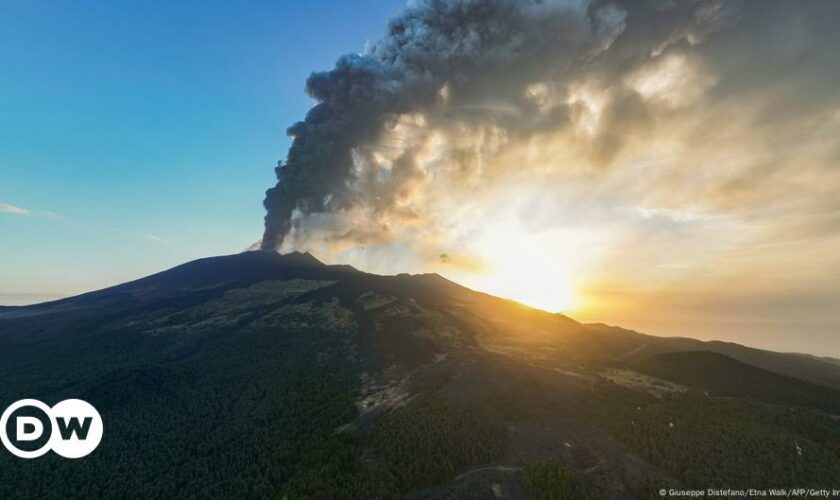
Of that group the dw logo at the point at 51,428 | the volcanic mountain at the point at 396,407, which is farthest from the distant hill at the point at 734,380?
the dw logo at the point at 51,428

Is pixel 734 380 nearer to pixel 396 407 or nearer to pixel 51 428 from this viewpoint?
pixel 396 407

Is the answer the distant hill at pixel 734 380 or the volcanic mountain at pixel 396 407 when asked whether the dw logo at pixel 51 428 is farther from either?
the distant hill at pixel 734 380

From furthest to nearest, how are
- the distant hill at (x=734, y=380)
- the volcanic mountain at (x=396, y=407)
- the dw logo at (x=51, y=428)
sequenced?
the distant hill at (x=734, y=380)
the dw logo at (x=51, y=428)
the volcanic mountain at (x=396, y=407)

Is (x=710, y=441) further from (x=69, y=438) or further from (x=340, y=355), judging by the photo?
(x=69, y=438)

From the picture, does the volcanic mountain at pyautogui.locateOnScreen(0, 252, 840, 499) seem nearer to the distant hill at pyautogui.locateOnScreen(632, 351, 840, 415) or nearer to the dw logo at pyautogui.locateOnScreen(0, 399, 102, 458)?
the distant hill at pyautogui.locateOnScreen(632, 351, 840, 415)

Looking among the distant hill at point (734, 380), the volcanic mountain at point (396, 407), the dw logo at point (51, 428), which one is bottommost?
the dw logo at point (51, 428)

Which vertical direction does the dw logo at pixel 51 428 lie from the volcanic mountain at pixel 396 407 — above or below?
below
